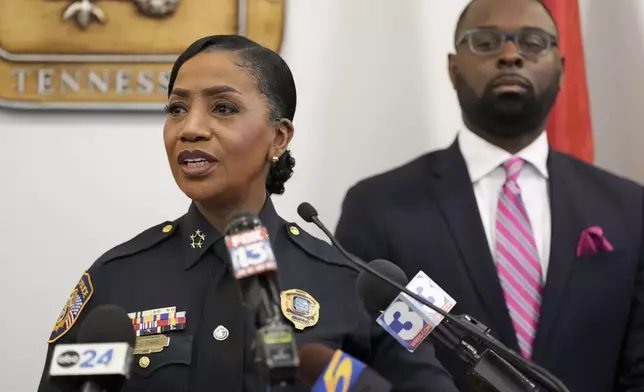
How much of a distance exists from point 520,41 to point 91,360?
1193 millimetres

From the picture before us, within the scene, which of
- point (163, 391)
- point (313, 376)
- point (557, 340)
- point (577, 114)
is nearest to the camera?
point (313, 376)

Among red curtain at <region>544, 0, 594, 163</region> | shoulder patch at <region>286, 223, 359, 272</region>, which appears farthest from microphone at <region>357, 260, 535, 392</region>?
red curtain at <region>544, 0, 594, 163</region>

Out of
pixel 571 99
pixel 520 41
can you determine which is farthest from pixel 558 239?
pixel 571 99

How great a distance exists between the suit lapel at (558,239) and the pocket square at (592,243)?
13 millimetres

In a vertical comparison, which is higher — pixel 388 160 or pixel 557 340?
pixel 388 160

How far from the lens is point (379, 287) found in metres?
0.95

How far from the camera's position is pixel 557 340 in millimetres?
1479

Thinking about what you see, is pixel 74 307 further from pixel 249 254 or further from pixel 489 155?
Result: pixel 489 155

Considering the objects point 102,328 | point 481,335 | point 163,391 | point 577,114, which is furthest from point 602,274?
point 102,328

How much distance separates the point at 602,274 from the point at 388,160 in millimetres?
672

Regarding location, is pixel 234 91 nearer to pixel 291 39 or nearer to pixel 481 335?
pixel 481 335

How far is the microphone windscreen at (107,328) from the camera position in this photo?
0.80 m

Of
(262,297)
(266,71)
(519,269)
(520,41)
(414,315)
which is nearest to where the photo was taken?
(262,297)

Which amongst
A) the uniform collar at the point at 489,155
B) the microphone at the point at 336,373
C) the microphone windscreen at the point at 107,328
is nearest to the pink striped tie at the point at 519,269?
the uniform collar at the point at 489,155
